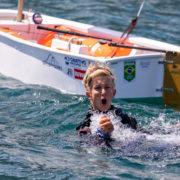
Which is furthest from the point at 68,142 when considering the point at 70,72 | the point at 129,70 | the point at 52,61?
the point at 52,61

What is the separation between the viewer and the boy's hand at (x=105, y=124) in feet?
15.1

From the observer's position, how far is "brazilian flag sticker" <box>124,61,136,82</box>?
7.71 m

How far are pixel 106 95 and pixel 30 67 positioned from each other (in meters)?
4.00

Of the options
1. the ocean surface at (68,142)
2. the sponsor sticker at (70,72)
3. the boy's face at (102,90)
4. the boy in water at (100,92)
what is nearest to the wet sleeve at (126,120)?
the boy in water at (100,92)

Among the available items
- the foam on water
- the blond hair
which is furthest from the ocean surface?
the blond hair

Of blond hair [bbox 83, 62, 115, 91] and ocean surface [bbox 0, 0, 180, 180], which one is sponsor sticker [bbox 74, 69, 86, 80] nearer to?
ocean surface [bbox 0, 0, 180, 180]

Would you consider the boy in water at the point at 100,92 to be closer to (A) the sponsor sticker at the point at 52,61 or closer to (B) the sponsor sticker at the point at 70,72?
(B) the sponsor sticker at the point at 70,72

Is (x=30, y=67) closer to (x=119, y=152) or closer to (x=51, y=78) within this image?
(x=51, y=78)

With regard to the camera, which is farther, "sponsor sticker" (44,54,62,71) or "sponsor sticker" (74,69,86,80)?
"sponsor sticker" (44,54,62,71)

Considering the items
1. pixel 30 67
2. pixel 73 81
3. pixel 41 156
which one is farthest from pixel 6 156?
pixel 30 67

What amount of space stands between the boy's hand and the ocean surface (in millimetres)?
361

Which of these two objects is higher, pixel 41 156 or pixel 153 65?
pixel 153 65

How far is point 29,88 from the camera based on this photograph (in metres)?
8.37

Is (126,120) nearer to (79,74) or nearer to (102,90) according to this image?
(102,90)
